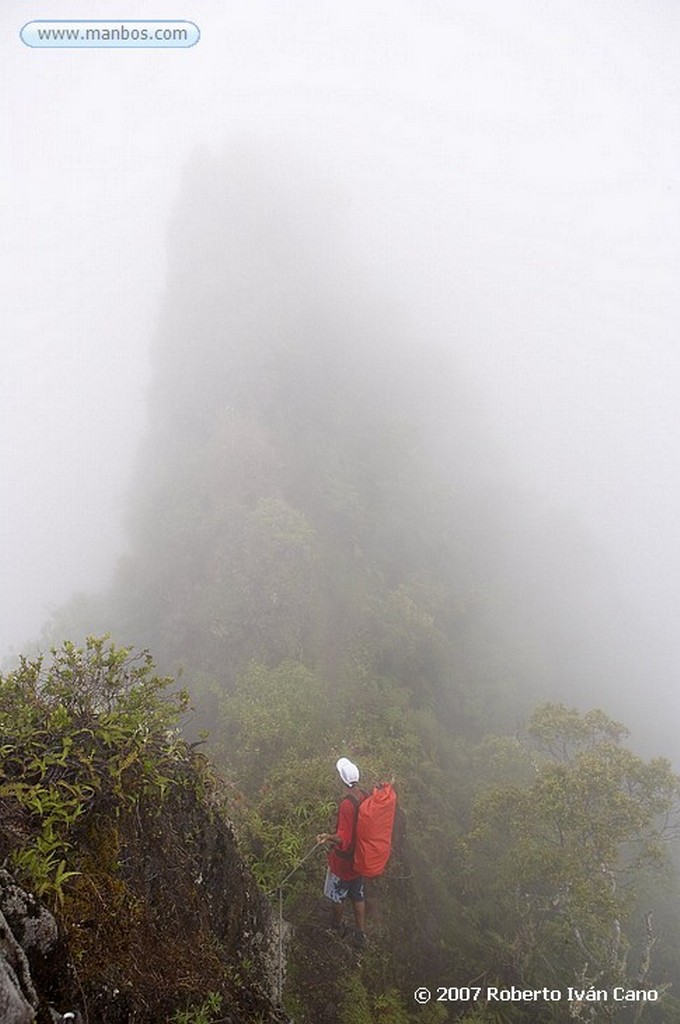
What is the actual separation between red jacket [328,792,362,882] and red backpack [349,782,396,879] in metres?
0.05

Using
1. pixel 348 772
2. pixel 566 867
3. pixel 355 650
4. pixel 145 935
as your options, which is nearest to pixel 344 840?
pixel 348 772

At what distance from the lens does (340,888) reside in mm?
7117

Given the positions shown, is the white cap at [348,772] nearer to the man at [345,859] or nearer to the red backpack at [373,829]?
the man at [345,859]

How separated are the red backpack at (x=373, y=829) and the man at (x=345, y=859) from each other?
2.6 inches

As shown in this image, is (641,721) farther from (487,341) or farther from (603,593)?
(487,341)

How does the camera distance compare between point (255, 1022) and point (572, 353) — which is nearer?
point (255, 1022)

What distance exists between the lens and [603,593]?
41500 millimetres

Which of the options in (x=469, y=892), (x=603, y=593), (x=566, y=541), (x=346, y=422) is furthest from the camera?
(x=603, y=593)

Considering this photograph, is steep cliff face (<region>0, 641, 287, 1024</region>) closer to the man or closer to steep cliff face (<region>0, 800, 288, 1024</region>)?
steep cliff face (<region>0, 800, 288, 1024</region>)

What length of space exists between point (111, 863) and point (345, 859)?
4001mm

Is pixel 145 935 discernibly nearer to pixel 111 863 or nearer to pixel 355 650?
→ pixel 111 863

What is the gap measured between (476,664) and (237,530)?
1389 cm

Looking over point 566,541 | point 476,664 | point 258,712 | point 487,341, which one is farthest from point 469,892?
point 487,341

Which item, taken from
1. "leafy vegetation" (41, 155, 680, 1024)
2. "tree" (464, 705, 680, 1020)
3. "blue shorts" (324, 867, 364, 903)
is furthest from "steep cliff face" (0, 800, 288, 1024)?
"tree" (464, 705, 680, 1020)
